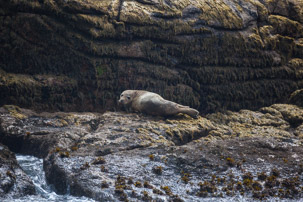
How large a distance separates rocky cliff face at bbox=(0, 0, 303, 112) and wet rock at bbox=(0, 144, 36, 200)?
4.66 metres

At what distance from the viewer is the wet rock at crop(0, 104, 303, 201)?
9.51m

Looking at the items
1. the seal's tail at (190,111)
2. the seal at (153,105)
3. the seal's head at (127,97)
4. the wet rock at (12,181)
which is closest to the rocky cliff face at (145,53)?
the seal's head at (127,97)

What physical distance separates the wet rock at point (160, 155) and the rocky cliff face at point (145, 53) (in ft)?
5.19

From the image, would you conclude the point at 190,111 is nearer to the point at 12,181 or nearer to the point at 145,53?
the point at 145,53

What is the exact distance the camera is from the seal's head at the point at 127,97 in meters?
14.9

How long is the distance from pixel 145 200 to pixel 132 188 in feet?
1.75

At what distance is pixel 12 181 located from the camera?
9.41 m

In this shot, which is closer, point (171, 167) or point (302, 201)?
point (302, 201)

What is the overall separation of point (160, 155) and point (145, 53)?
6.44m

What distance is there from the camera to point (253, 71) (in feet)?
56.3

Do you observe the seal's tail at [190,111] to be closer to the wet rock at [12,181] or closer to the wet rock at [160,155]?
the wet rock at [160,155]

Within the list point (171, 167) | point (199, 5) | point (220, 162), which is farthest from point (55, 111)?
point (199, 5)

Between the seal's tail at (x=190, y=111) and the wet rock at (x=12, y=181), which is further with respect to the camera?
the seal's tail at (x=190, y=111)

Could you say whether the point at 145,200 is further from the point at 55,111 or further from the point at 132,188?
the point at 55,111
